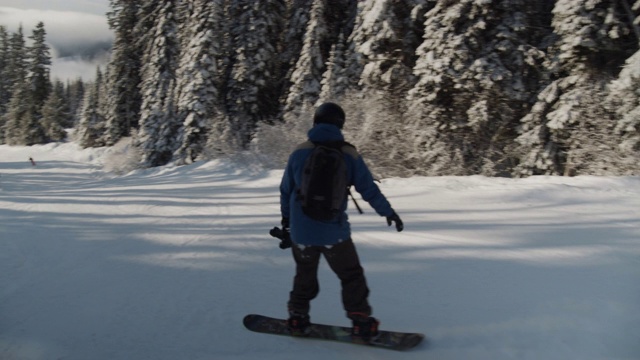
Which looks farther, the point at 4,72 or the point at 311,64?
the point at 4,72

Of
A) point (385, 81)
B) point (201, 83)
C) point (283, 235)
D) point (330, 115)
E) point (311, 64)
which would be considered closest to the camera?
point (330, 115)

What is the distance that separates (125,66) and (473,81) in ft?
120

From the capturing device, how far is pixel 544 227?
6750mm

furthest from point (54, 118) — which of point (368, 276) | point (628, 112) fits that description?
point (368, 276)

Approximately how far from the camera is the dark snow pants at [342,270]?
350cm

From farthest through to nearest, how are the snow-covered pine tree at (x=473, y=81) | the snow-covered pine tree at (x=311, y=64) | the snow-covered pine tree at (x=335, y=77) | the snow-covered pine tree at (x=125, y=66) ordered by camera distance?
1. the snow-covered pine tree at (x=125, y=66)
2. the snow-covered pine tree at (x=311, y=64)
3. the snow-covered pine tree at (x=335, y=77)
4. the snow-covered pine tree at (x=473, y=81)

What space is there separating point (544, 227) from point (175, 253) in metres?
5.42

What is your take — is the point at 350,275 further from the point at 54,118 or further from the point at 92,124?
the point at 54,118

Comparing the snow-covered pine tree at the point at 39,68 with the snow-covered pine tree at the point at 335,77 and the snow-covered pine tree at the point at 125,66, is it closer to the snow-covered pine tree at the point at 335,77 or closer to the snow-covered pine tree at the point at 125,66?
the snow-covered pine tree at the point at 125,66

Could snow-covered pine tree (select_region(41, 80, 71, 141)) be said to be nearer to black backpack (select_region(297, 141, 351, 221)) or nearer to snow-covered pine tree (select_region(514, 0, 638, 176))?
snow-covered pine tree (select_region(514, 0, 638, 176))

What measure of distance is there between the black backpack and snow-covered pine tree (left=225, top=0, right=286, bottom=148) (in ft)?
72.9

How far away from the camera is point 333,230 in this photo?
3.46 m

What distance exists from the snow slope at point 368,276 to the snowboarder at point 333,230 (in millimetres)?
306

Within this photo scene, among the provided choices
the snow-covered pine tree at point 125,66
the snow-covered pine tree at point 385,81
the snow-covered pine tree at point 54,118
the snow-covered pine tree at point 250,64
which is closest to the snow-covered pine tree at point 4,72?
the snow-covered pine tree at point 54,118
